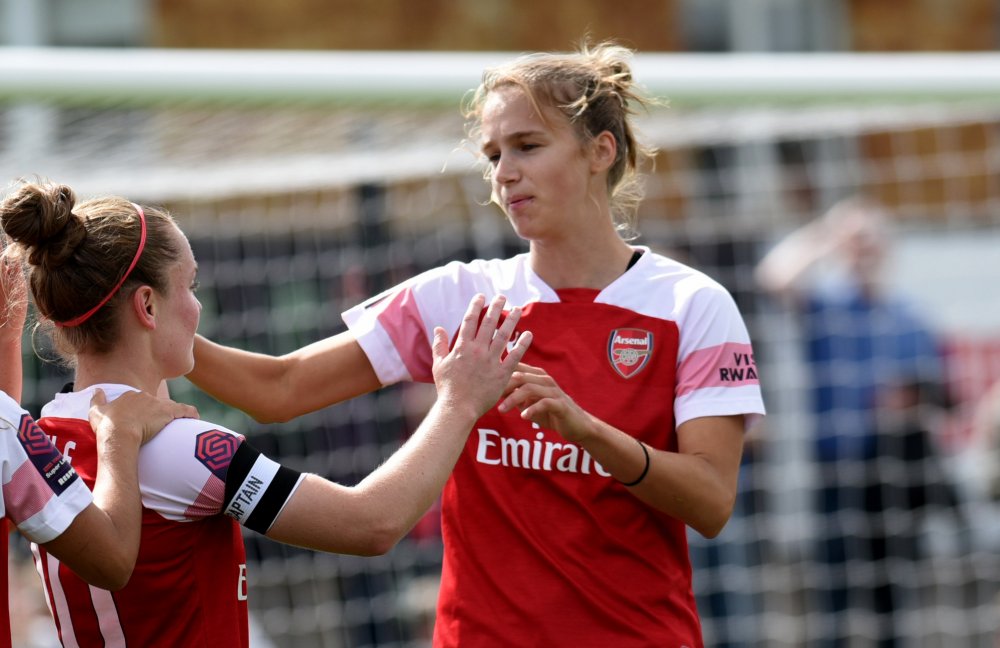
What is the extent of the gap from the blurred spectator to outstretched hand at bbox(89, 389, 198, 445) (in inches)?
177

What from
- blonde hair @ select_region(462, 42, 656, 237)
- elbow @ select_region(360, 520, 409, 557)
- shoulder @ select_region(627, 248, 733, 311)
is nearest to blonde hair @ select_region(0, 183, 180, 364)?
elbow @ select_region(360, 520, 409, 557)

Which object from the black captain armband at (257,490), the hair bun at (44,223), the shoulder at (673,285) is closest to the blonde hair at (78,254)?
the hair bun at (44,223)

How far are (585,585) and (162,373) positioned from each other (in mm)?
942

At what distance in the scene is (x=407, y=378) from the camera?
121 inches

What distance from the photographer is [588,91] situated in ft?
9.94

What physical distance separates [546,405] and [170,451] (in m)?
0.66

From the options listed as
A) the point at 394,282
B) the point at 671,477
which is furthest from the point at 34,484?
the point at 394,282

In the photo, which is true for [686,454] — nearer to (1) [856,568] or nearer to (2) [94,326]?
(2) [94,326]

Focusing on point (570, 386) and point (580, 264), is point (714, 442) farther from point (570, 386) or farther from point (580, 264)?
point (580, 264)

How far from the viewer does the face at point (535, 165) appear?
9.68ft

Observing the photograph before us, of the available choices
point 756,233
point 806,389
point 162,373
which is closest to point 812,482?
point 806,389

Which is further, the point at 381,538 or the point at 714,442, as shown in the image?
the point at 714,442

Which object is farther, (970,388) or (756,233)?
(970,388)

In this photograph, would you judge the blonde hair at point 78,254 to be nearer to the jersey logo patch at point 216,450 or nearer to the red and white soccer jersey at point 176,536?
the red and white soccer jersey at point 176,536
